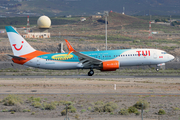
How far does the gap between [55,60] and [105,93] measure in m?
14.7

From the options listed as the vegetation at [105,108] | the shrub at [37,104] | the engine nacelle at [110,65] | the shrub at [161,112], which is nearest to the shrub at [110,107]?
the vegetation at [105,108]

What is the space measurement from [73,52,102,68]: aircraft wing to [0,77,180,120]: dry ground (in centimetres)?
642

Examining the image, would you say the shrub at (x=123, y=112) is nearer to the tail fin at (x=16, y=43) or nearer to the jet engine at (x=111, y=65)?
the jet engine at (x=111, y=65)

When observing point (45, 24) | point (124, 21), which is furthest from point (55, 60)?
point (124, 21)

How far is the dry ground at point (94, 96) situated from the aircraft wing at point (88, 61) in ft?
21.1

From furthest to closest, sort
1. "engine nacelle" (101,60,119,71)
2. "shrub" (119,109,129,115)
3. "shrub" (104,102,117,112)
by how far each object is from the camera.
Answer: "engine nacelle" (101,60,119,71) → "shrub" (104,102,117,112) → "shrub" (119,109,129,115)

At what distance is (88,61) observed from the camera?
132ft

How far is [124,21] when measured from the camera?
577 feet

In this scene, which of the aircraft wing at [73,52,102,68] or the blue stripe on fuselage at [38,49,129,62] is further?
the blue stripe on fuselage at [38,49,129,62]

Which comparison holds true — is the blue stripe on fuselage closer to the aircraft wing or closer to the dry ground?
the aircraft wing

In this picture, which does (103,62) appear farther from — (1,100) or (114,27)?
(114,27)

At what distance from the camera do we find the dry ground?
20156mm

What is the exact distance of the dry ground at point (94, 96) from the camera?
66.1ft

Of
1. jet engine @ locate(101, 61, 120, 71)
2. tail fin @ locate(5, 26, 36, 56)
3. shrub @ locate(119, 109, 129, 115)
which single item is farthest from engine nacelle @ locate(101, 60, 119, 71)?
shrub @ locate(119, 109, 129, 115)
